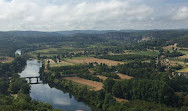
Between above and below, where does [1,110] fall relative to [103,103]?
above

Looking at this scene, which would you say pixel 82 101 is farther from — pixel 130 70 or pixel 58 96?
pixel 130 70

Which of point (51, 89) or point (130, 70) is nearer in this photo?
point (51, 89)

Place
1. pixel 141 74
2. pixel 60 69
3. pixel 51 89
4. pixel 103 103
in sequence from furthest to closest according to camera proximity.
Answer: pixel 60 69 < pixel 141 74 < pixel 51 89 < pixel 103 103

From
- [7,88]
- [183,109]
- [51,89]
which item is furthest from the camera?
[51,89]

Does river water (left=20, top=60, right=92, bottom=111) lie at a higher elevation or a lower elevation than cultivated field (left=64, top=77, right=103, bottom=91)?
lower

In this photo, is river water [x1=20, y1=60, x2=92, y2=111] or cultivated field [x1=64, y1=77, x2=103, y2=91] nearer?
river water [x1=20, y1=60, x2=92, y2=111]

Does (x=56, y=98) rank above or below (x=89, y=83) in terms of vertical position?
below

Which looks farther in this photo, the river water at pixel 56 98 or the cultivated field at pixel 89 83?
the cultivated field at pixel 89 83

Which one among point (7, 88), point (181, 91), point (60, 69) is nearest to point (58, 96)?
point (7, 88)

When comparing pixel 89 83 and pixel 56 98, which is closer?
pixel 56 98

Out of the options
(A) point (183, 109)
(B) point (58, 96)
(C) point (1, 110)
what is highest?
(C) point (1, 110)

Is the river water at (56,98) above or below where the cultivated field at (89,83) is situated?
below
